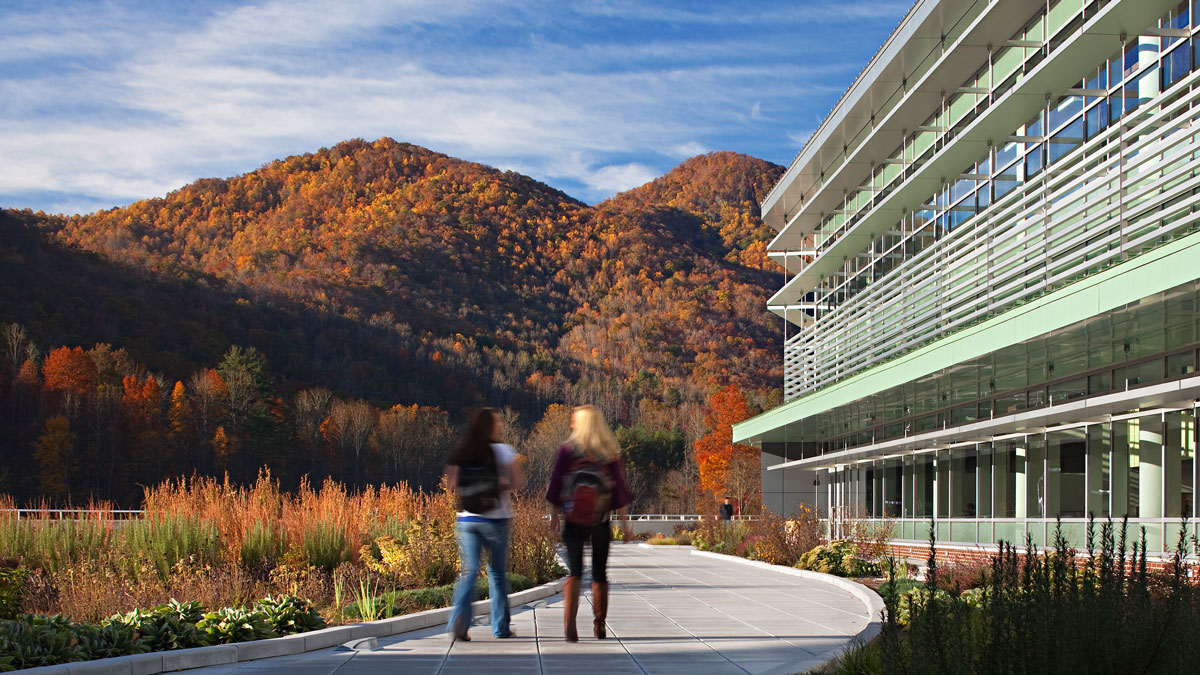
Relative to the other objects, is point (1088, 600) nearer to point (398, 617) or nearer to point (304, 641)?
point (304, 641)

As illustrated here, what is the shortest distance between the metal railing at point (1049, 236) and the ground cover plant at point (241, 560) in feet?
33.3

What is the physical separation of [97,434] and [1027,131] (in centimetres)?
7513

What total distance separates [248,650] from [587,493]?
2946 mm

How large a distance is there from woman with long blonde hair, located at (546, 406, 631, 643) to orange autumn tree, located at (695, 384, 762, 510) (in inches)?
1857

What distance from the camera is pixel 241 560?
14.0 meters

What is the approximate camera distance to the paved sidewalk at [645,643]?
882 centimetres

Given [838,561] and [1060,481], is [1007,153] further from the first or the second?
[838,561]

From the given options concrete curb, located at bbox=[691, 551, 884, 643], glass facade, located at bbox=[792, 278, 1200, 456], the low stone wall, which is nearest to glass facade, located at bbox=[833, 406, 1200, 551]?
the low stone wall

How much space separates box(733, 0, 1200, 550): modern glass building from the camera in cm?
1733

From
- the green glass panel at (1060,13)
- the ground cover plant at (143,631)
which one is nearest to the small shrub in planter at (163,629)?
the ground cover plant at (143,631)

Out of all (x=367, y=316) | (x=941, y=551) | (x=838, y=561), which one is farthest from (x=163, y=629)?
(x=367, y=316)

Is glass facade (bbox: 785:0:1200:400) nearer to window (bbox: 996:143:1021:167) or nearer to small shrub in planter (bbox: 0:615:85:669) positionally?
window (bbox: 996:143:1021:167)

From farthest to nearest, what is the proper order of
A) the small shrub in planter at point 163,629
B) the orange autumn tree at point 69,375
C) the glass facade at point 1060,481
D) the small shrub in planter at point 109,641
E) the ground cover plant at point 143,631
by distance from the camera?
the orange autumn tree at point 69,375
the glass facade at point 1060,481
the small shrub in planter at point 163,629
the small shrub in planter at point 109,641
the ground cover plant at point 143,631

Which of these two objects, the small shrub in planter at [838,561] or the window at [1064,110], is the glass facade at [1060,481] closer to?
the small shrub in planter at [838,561]
